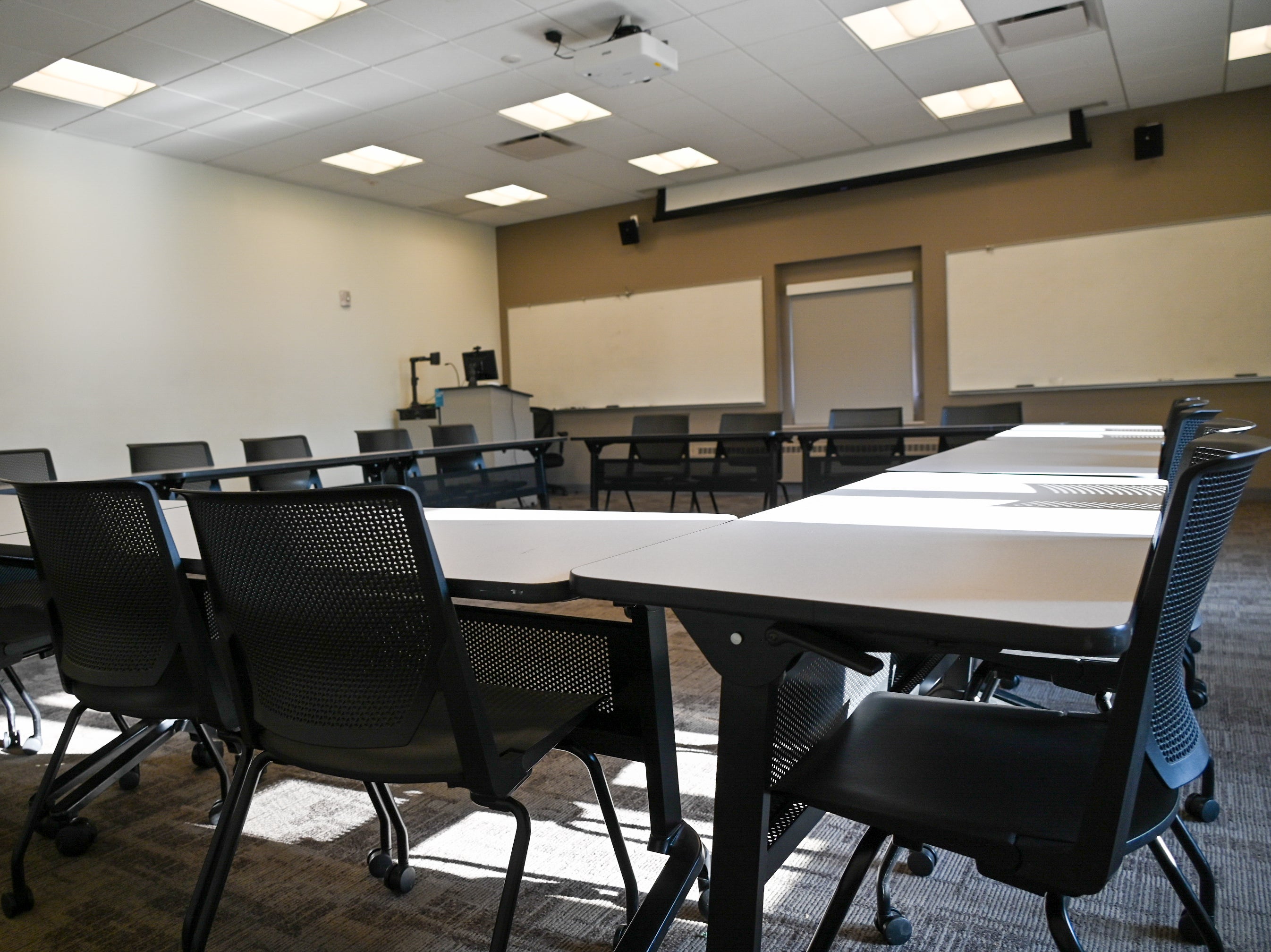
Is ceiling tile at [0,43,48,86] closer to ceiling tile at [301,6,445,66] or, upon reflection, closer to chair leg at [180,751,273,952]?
ceiling tile at [301,6,445,66]

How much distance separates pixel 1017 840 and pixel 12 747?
2.91 m

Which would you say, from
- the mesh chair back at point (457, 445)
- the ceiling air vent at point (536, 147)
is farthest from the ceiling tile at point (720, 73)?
the mesh chair back at point (457, 445)

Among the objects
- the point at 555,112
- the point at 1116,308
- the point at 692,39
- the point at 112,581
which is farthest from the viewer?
the point at 1116,308

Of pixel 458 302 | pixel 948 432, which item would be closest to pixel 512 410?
pixel 458 302

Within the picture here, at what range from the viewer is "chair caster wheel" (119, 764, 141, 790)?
228 cm

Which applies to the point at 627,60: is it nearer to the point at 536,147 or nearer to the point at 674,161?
the point at 536,147

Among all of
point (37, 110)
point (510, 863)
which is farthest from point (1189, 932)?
point (37, 110)

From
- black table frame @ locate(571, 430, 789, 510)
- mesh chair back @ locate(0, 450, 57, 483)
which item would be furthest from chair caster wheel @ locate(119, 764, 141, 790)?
black table frame @ locate(571, 430, 789, 510)

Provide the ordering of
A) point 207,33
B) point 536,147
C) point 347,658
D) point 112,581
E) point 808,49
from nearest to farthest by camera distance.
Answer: point 347,658 < point 112,581 < point 207,33 < point 808,49 < point 536,147

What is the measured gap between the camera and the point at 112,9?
440cm

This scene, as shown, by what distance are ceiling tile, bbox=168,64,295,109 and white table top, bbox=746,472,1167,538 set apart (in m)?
5.10

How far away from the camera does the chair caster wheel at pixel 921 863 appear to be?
5.55 ft

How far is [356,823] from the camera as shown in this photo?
2.05 meters

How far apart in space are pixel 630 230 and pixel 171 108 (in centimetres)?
457
